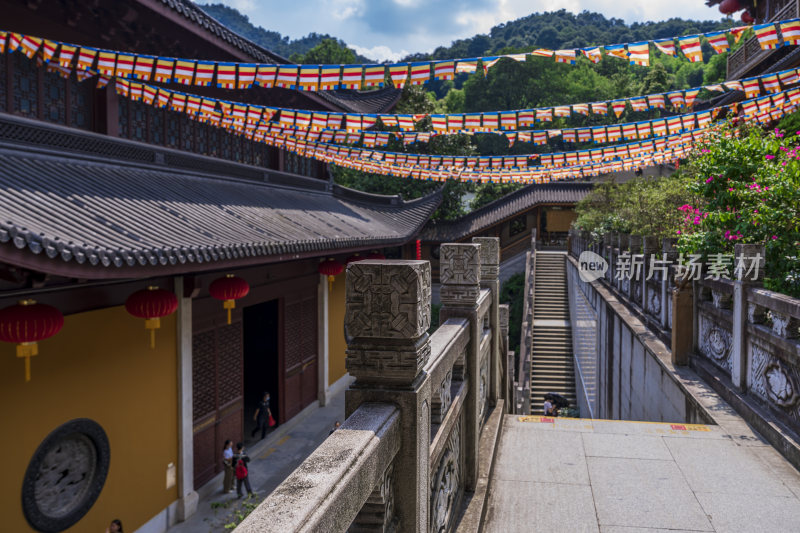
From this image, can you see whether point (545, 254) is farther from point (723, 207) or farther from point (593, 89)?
point (593, 89)

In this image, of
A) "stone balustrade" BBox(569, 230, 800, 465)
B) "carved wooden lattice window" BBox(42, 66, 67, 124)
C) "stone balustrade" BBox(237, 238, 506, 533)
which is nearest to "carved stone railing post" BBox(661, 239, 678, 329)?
"stone balustrade" BBox(569, 230, 800, 465)

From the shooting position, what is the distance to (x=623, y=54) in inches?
244

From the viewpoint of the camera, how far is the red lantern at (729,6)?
20.7 m

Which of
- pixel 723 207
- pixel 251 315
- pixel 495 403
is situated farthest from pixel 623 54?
pixel 251 315

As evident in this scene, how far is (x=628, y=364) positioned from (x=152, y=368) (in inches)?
310

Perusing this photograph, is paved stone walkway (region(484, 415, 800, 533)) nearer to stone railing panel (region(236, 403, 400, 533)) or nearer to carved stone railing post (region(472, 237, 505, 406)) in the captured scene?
carved stone railing post (region(472, 237, 505, 406))

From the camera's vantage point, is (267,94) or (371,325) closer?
(371,325)

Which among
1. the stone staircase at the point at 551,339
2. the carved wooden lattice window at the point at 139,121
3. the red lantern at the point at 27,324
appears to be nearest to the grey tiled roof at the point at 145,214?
the carved wooden lattice window at the point at 139,121

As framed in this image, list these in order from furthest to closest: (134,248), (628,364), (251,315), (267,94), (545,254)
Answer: (545,254) < (251,315) < (267,94) < (628,364) < (134,248)

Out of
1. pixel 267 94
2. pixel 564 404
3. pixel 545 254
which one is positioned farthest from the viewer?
pixel 545 254

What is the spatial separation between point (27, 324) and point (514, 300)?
2525 centimetres

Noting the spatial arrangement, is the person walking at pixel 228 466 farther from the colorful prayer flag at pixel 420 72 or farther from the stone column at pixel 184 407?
the colorful prayer flag at pixel 420 72

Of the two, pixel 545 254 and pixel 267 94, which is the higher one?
pixel 267 94

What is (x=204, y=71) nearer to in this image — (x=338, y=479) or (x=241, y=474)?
(x=241, y=474)
